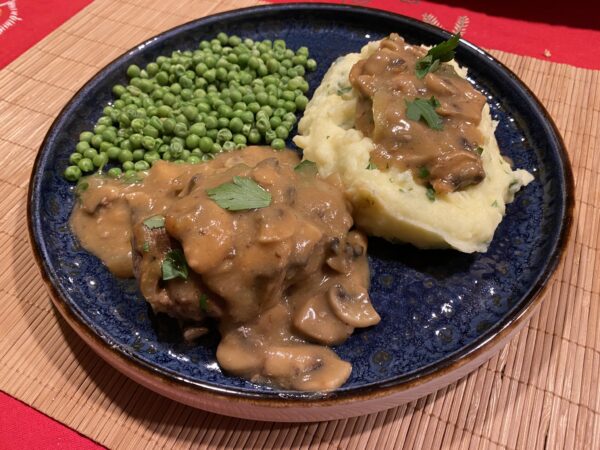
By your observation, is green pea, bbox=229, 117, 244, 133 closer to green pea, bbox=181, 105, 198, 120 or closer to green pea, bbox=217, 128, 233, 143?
green pea, bbox=217, 128, 233, 143

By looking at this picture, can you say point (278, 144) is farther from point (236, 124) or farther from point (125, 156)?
point (125, 156)

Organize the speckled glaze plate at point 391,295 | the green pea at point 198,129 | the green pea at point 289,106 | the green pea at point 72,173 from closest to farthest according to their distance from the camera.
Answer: the speckled glaze plate at point 391,295, the green pea at point 72,173, the green pea at point 198,129, the green pea at point 289,106

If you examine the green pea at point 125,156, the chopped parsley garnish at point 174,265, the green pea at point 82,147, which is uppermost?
the chopped parsley garnish at point 174,265

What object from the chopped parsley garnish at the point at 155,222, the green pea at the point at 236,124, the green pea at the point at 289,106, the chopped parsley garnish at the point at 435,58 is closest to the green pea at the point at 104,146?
the green pea at the point at 236,124

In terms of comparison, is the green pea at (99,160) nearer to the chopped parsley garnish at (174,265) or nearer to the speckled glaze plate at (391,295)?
the speckled glaze plate at (391,295)

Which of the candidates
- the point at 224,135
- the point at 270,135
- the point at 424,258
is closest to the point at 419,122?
the point at 424,258

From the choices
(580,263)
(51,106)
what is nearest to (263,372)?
(580,263)

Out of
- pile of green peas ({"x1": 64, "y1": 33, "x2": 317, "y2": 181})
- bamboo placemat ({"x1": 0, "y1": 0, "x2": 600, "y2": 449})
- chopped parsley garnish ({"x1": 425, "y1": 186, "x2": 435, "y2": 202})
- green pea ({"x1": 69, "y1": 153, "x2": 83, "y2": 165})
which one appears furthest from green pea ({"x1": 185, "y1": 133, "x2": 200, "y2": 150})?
chopped parsley garnish ({"x1": 425, "y1": 186, "x2": 435, "y2": 202})
